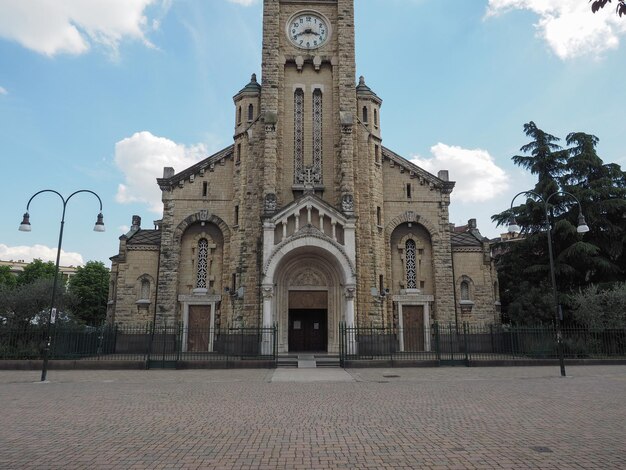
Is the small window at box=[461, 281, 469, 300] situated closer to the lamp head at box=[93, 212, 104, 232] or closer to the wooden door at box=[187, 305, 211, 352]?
the wooden door at box=[187, 305, 211, 352]

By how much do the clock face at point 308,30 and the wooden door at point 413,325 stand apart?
1858cm

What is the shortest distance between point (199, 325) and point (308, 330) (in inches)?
272

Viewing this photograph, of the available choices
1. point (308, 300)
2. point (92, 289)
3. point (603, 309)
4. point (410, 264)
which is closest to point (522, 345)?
point (603, 309)

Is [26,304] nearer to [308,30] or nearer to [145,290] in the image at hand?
[145,290]

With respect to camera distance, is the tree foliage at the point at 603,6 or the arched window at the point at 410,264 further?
the arched window at the point at 410,264

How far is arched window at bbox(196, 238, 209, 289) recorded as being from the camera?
30.5 m

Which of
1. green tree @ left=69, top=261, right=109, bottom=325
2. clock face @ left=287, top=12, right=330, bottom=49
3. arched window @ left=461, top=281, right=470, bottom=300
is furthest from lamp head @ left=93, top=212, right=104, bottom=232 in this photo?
green tree @ left=69, top=261, right=109, bottom=325

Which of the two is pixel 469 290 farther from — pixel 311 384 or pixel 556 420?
pixel 556 420

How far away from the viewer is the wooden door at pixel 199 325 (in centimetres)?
2958

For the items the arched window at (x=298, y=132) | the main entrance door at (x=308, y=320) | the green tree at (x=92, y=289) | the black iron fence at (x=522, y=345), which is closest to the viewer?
the black iron fence at (x=522, y=345)

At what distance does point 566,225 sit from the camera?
28219 millimetres

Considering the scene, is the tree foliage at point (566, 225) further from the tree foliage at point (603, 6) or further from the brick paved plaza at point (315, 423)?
the tree foliage at point (603, 6)

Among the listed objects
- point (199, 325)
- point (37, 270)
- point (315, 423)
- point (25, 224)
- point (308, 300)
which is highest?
point (37, 270)

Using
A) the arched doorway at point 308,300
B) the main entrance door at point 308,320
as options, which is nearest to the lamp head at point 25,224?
the arched doorway at point 308,300
